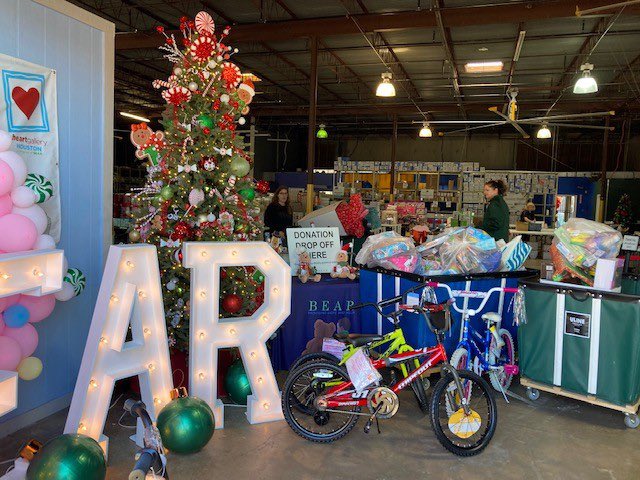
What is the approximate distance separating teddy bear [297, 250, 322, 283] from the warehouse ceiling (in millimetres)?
5554

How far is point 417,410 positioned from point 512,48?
936 cm

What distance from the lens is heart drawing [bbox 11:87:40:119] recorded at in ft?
10.5

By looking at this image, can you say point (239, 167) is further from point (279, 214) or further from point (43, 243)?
point (279, 214)

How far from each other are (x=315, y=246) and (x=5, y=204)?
107 inches

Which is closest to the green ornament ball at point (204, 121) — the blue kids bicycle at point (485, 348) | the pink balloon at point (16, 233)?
the pink balloon at point (16, 233)

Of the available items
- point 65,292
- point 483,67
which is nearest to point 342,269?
point 65,292

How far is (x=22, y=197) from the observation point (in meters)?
2.83

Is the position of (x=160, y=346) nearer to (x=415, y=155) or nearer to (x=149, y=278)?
(x=149, y=278)

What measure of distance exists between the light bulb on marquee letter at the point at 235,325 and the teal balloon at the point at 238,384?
0.73ft

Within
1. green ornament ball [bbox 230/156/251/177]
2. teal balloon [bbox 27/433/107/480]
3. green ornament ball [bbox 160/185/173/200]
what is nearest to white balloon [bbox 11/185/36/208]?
teal balloon [bbox 27/433/107/480]

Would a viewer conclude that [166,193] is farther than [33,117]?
Yes

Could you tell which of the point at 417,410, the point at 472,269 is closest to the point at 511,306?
the point at 472,269

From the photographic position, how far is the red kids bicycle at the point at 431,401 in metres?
3.34

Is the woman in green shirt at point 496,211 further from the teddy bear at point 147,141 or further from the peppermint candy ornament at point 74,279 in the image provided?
the peppermint candy ornament at point 74,279
